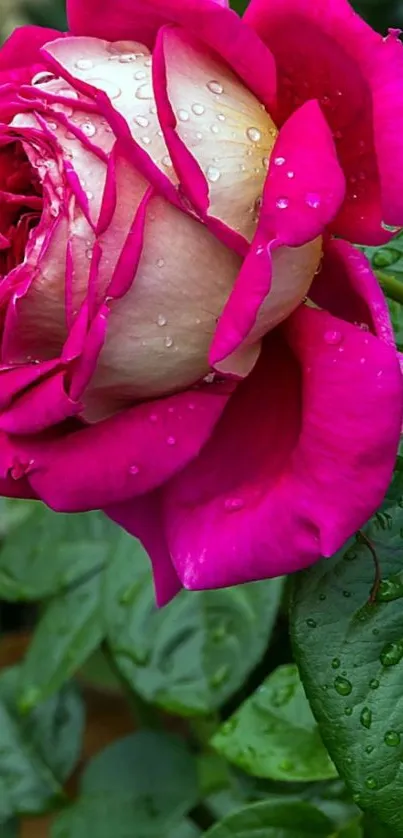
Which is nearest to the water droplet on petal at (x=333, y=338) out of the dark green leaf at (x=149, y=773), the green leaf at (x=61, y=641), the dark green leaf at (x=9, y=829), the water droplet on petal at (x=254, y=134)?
the water droplet on petal at (x=254, y=134)

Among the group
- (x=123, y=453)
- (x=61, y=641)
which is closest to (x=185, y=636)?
(x=61, y=641)

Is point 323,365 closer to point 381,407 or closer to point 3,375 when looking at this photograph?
point 381,407

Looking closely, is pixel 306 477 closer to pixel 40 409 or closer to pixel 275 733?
pixel 40 409

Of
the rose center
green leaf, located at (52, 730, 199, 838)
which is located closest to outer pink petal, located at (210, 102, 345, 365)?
the rose center

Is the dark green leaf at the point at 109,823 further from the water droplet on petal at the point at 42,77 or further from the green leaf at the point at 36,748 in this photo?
the water droplet on petal at the point at 42,77

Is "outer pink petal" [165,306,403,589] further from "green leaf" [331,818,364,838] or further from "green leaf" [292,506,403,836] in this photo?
"green leaf" [331,818,364,838]
